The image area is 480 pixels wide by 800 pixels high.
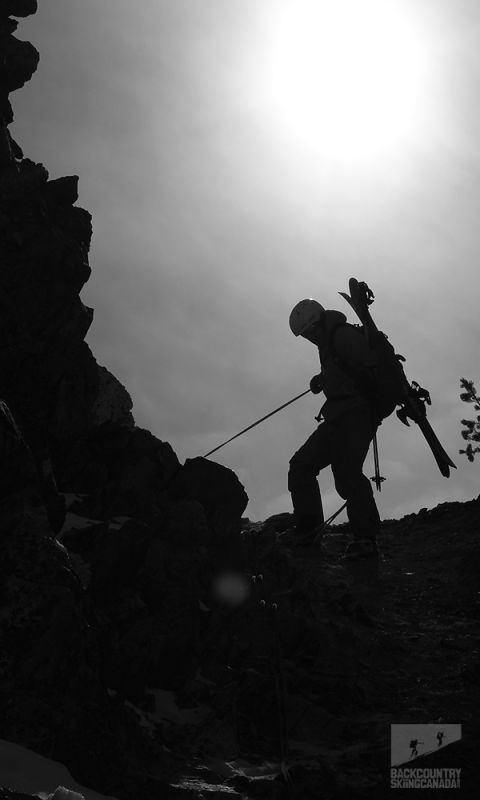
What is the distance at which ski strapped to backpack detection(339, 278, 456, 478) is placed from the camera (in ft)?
43.7

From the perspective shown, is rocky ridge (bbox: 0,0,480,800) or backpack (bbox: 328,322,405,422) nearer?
rocky ridge (bbox: 0,0,480,800)

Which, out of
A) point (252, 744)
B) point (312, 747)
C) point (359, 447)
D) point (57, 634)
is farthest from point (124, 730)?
point (359, 447)

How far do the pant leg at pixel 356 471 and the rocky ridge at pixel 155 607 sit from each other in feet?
2.46

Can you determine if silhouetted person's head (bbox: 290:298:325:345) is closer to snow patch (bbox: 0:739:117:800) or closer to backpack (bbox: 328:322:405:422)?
backpack (bbox: 328:322:405:422)

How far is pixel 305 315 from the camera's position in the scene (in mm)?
13711

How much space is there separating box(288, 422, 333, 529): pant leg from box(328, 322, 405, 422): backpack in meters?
0.93

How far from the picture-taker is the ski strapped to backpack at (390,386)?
13.3 metres

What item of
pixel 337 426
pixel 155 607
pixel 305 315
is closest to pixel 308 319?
pixel 305 315

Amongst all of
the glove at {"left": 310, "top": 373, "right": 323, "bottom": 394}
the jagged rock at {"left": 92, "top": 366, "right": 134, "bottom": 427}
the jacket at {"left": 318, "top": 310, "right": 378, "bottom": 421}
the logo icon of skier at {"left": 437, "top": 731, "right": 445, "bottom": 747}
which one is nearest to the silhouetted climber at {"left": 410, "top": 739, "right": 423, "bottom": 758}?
the logo icon of skier at {"left": 437, "top": 731, "right": 445, "bottom": 747}

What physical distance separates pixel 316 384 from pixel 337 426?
3.29 feet

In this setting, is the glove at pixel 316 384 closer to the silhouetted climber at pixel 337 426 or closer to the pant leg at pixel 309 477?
the silhouetted climber at pixel 337 426

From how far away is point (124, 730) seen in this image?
554 centimetres

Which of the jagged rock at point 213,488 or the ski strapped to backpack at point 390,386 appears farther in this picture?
the ski strapped to backpack at point 390,386

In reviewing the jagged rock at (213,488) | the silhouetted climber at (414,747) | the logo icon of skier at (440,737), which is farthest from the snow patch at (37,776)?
the jagged rock at (213,488)
